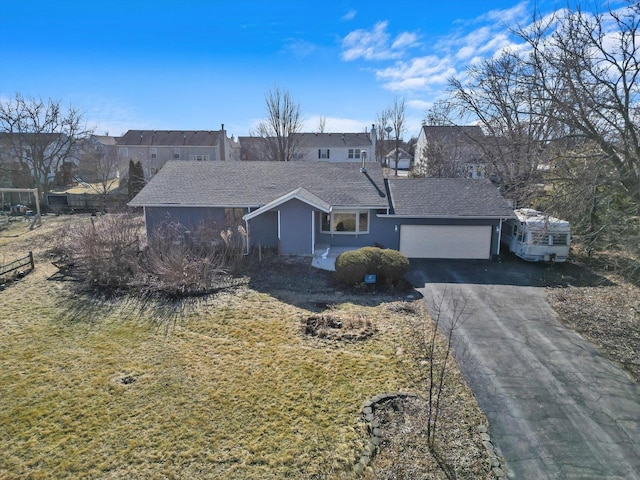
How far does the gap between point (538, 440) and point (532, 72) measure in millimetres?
13058

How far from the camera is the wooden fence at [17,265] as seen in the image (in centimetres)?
1521

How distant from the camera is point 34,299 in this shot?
43.4 feet

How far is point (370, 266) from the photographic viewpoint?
1422cm

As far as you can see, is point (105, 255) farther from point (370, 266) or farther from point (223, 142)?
point (223, 142)

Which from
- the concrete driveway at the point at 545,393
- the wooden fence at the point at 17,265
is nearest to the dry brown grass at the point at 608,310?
the concrete driveway at the point at 545,393

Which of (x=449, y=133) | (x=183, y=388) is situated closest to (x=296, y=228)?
(x=183, y=388)

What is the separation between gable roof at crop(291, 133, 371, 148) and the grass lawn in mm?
43437

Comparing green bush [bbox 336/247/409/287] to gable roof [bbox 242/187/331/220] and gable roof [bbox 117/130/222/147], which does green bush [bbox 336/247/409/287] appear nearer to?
gable roof [bbox 242/187/331/220]

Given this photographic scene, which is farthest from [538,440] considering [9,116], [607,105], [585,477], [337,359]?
[9,116]

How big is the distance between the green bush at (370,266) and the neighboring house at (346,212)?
4.22 m

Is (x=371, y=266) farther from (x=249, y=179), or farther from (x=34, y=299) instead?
(x=34, y=299)

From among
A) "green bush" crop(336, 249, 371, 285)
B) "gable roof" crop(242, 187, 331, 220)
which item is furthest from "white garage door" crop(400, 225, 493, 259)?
"green bush" crop(336, 249, 371, 285)

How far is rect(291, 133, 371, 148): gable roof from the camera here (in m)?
53.5

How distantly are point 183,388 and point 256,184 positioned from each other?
46.2ft
